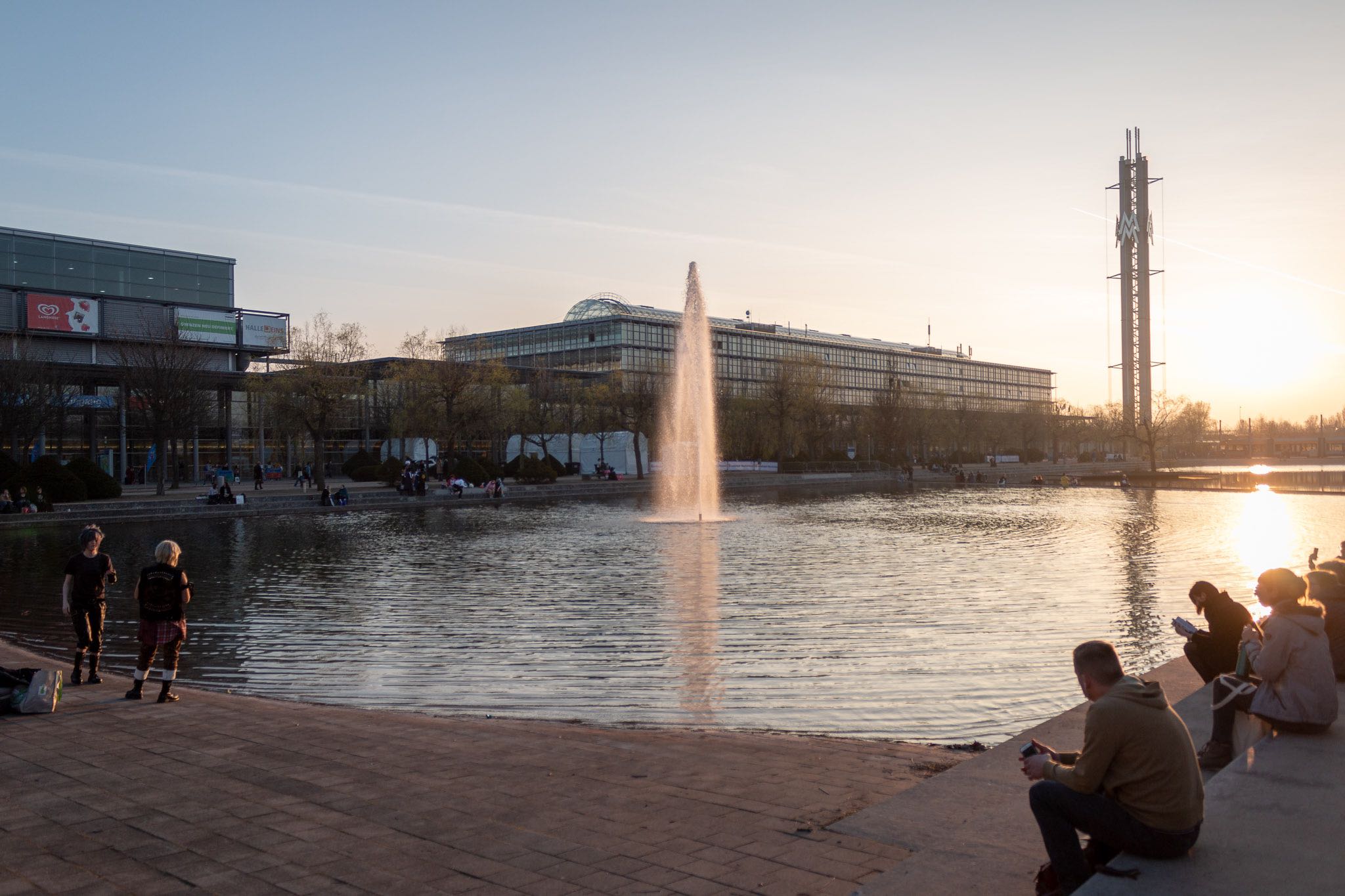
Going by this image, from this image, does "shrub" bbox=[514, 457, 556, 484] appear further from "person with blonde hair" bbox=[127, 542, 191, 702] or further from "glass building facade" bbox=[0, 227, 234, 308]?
"person with blonde hair" bbox=[127, 542, 191, 702]

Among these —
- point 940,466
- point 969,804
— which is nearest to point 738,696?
point 969,804

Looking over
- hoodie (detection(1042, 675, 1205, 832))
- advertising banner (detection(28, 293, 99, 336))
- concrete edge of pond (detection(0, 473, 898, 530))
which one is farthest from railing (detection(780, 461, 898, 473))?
hoodie (detection(1042, 675, 1205, 832))

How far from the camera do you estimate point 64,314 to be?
60219 mm

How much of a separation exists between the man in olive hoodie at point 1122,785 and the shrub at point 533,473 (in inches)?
2380

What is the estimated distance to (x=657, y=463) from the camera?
79375 mm

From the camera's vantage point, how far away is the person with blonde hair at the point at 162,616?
9812mm

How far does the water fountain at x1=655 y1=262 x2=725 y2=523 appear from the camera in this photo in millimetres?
42719

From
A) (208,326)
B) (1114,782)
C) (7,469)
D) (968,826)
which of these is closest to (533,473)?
(208,326)

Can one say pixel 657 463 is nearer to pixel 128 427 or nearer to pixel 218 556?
pixel 128 427

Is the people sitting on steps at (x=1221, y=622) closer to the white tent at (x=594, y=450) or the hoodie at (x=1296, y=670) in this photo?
the hoodie at (x=1296, y=670)

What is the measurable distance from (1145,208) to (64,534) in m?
114

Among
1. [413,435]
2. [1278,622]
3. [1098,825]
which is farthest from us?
Answer: [413,435]

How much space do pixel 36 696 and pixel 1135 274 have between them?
402 feet

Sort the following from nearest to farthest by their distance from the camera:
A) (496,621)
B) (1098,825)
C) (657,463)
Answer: (1098,825) < (496,621) < (657,463)
